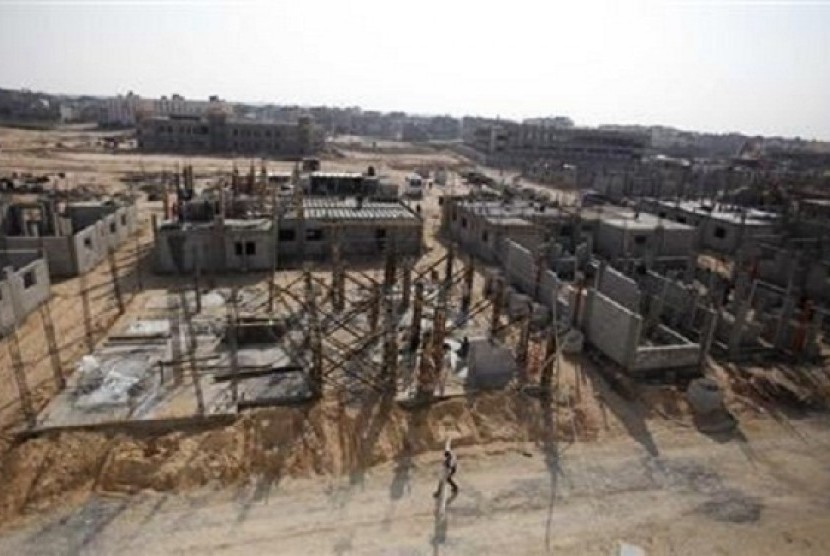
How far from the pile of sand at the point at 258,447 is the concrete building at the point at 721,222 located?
25.7m

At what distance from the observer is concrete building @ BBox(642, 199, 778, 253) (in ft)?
123

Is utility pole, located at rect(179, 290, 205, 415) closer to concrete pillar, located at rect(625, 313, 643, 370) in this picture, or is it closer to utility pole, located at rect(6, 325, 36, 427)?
utility pole, located at rect(6, 325, 36, 427)

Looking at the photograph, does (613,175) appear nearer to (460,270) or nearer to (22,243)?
(460,270)

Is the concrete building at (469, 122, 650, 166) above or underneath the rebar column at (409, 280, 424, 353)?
above

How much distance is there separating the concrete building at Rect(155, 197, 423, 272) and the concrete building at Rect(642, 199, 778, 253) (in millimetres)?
18412

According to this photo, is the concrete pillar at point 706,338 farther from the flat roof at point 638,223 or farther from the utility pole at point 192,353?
the utility pole at point 192,353

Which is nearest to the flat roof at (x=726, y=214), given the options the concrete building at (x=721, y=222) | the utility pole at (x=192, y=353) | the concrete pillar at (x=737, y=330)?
the concrete building at (x=721, y=222)

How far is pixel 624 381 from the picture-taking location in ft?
64.3

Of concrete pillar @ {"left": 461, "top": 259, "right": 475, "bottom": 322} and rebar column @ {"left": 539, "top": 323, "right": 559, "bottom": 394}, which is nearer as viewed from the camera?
rebar column @ {"left": 539, "top": 323, "right": 559, "bottom": 394}

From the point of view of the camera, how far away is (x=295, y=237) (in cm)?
3247

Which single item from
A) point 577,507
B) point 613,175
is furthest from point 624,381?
point 613,175

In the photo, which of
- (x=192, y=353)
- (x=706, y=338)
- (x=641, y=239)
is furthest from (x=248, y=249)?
(x=641, y=239)

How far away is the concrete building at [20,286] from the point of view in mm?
21016

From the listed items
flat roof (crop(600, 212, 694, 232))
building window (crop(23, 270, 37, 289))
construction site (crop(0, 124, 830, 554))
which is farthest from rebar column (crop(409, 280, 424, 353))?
flat roof (crop(600, 212, 694, 232))
